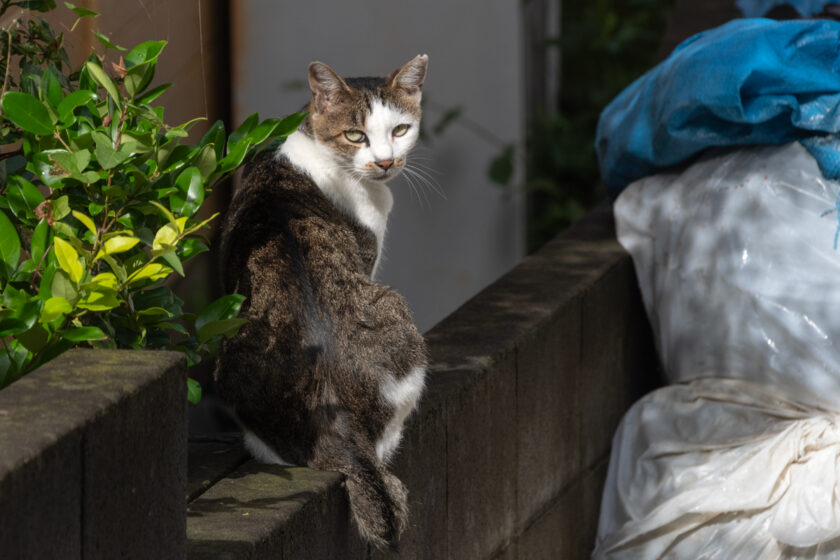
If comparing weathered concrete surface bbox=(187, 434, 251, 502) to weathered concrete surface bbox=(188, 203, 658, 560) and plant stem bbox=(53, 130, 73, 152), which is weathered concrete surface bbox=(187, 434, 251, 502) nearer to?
weathered concrete surface bbox=(188, 203, 658, 560)

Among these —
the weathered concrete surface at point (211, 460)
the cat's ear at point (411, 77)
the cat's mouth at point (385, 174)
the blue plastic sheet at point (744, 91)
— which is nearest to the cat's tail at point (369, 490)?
the weathered concrete surface at point (211, 460)

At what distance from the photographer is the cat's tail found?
223 centimetres

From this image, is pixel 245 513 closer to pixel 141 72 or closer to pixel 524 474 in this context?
pixel 141 72

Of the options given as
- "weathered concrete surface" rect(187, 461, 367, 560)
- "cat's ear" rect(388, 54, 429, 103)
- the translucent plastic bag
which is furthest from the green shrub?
the translucent plastic bag

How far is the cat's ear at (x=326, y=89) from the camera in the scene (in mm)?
2854

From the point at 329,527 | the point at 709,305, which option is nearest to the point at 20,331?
the point at 329,527

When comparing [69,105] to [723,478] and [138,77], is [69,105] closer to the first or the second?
[138,77]

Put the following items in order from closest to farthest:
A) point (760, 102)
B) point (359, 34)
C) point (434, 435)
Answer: point (434, 435) < point (760, 102) < point (359, 34)

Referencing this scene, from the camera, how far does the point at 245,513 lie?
6.82ft

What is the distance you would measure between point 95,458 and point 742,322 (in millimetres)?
2557

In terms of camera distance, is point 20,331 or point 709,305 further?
point 709,305

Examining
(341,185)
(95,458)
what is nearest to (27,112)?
(95,458)

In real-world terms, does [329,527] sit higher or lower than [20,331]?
lower

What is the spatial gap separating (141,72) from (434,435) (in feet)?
4.07
